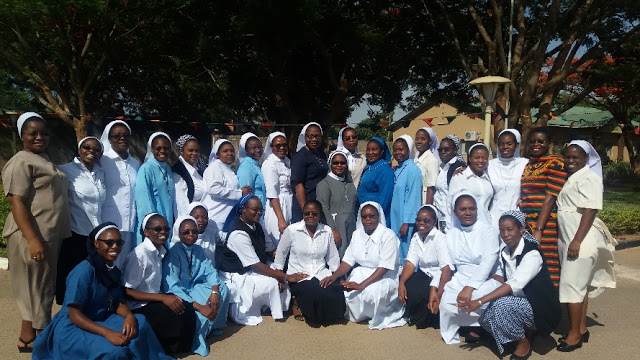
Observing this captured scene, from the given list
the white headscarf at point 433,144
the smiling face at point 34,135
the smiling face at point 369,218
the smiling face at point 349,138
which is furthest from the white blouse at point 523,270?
the smiling face at point 34,135

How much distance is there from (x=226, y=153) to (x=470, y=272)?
8.90 ft

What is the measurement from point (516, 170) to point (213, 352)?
318 cm

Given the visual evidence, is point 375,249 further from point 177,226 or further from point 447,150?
point 177,226

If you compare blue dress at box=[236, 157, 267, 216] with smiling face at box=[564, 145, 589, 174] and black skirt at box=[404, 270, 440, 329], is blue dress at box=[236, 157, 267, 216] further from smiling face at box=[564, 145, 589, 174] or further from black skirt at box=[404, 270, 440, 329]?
smiling face at box=[564, 145, 589, 174]

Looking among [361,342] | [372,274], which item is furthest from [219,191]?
[361,342]

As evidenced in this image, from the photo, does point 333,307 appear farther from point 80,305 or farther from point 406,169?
point 80,305

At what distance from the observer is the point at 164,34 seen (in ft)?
40.3

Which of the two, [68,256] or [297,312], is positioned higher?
[68,256]

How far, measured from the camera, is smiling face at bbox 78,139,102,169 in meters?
4.20

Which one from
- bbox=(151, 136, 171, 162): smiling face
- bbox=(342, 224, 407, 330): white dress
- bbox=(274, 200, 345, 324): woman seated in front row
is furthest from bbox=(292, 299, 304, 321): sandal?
bbox=(151, 136, 171, 162): smiling face

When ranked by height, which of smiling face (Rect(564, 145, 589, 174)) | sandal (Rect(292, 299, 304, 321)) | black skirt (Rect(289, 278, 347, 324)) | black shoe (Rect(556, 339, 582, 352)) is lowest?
black shoe (Rect(556, 339, 582, 352))

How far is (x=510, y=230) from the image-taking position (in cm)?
409

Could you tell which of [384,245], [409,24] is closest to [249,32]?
[409,24]

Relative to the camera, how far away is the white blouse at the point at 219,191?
5184 millimetres
